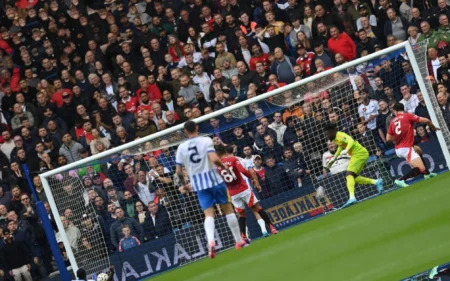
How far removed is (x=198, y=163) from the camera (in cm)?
1730

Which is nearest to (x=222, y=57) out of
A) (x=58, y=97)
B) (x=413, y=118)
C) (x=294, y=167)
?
(x=58, y=97)

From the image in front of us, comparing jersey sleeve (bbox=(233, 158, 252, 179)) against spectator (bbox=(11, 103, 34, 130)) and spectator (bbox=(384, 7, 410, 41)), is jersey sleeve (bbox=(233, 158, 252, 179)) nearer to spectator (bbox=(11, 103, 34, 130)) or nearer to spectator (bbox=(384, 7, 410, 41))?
spectator (bbox=(384, 7, 410, 41))

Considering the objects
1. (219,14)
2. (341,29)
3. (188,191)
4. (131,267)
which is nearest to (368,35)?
(341,29)

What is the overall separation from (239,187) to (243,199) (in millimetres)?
286

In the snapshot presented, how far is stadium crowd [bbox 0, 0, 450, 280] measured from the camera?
69.6 feet

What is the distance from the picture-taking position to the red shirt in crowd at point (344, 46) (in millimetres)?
23703

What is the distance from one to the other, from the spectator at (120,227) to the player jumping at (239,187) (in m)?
2.21

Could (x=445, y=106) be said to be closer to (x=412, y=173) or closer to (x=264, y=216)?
(x=412, y=173)

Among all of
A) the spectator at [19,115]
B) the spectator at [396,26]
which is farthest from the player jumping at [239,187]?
the spectator at [19,115]

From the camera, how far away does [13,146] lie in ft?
81.4

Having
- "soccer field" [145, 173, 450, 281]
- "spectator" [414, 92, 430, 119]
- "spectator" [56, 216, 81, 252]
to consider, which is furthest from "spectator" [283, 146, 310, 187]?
"spectator" [56, 216, 81, 252]

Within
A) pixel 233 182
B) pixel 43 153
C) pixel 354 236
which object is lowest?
pixel 354 236

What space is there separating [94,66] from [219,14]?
3.16 meters

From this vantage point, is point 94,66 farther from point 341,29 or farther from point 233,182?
point 233,182
